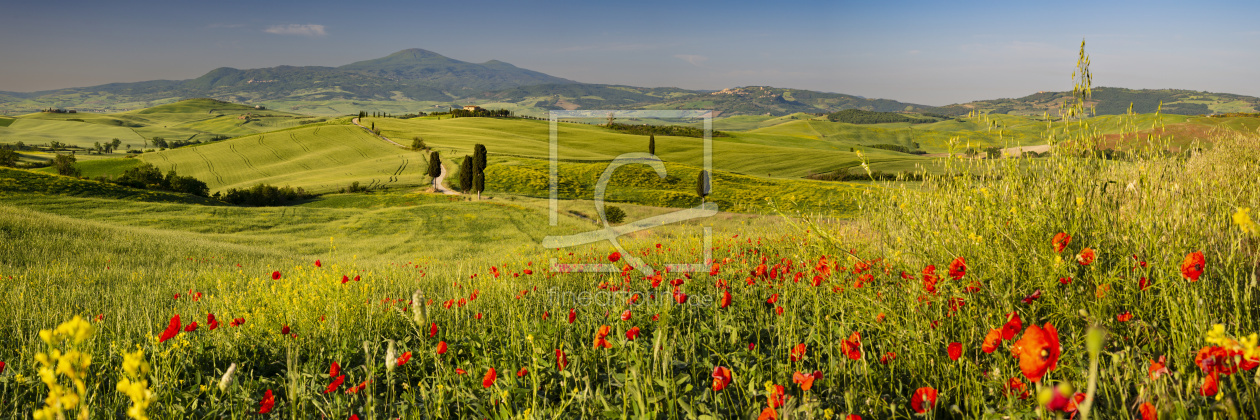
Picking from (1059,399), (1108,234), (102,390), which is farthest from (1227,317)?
(102,390)

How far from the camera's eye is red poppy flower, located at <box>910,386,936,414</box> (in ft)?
6.64

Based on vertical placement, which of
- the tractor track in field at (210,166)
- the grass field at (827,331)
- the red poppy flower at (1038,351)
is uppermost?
the red poppy flower at (1038,351)

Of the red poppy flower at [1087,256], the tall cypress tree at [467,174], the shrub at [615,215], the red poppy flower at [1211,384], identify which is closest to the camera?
the red poppy flower at [1211,384]

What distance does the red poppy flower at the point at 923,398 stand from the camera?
6.64 feet

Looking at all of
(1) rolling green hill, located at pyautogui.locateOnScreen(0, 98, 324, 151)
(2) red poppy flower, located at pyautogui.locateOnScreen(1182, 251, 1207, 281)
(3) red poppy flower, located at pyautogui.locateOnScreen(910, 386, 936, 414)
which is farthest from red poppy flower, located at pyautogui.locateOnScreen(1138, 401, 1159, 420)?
(1) rolling green hill, located at pyautogui.locateOnScreen(0, 98, 324, 151)

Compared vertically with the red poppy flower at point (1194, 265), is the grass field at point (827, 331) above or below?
below

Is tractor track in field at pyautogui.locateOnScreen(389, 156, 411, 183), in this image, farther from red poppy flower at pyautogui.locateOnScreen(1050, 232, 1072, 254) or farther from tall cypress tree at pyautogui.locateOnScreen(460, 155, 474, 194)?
red poppy flower at pyautogui.locateOnScreen(1050, 232, 1072, 254)

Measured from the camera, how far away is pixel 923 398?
204 centimetres

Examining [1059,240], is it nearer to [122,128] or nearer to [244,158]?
[244,158]

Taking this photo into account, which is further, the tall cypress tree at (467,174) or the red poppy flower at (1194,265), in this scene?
the tall cypress tree at (467,174)

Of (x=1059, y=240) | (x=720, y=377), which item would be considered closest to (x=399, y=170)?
(x=720, y=377)

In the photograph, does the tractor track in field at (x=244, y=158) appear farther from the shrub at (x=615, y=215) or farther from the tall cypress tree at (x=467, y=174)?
the shrub at (x=615, y=215)

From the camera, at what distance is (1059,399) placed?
3.32ft

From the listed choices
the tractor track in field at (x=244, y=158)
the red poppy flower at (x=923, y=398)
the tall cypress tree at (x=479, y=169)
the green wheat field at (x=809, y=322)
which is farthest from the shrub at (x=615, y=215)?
the tractor track in field at (x=244, y=158)
